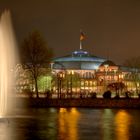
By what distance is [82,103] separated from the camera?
65.1 m

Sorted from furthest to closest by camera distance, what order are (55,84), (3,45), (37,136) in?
(55,84) < (3,45) < (37,136)

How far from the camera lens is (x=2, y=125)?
33.2 meters

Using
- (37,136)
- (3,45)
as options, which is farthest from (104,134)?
(3,45)

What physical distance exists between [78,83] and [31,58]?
7561cm

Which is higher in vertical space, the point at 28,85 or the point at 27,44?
the point at 27,44

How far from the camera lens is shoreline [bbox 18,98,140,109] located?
6225 cm

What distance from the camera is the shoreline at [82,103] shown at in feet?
204

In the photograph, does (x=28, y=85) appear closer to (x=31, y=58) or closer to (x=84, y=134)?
(x=31, y=58)

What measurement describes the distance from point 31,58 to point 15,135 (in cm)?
5075

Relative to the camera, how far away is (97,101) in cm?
6462

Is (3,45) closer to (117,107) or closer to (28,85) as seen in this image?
(117,107)

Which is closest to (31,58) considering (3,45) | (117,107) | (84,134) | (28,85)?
(28,85)

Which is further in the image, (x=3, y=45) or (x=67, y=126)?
(x=3, y=45)

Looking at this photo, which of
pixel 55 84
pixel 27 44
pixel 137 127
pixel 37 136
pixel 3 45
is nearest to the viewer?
pixel 37 136
